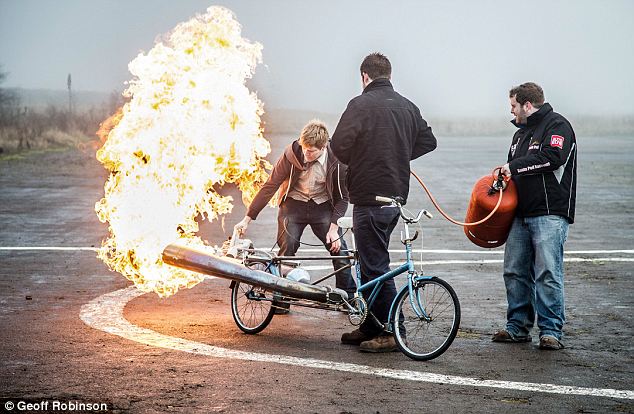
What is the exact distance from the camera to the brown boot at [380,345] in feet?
28.2

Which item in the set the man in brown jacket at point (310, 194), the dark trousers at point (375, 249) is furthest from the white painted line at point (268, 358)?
the man in brown jacket at point (310, 194)

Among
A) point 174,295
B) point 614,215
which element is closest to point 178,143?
point 174,295

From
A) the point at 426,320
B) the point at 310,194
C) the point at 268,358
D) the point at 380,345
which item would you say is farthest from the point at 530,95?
the point at 268,358

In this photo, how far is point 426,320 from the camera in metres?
8.41

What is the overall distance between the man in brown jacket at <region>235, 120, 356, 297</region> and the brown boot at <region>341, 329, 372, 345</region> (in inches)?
41.9

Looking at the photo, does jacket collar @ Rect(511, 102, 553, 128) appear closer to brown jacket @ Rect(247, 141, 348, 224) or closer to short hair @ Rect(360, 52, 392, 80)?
short hair @ Rect(360, 52, 392, 80)

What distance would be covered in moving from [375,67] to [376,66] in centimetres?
1

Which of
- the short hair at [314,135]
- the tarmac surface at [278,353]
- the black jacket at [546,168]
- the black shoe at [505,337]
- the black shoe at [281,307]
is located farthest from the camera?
the short hair at [314,135]

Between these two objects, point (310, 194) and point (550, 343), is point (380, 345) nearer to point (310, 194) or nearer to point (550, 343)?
point (550, 343)

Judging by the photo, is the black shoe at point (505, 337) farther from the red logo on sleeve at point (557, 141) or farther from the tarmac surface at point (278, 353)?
the red logo on sleeve at point (557, 141)

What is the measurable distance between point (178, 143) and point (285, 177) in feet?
3.56

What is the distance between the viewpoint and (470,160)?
42406 millimetres

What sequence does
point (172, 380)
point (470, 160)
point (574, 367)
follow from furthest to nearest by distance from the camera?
point (470, 160), point (574, 367), point (172, 380)

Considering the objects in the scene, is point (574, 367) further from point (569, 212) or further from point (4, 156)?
point (4, 156)
